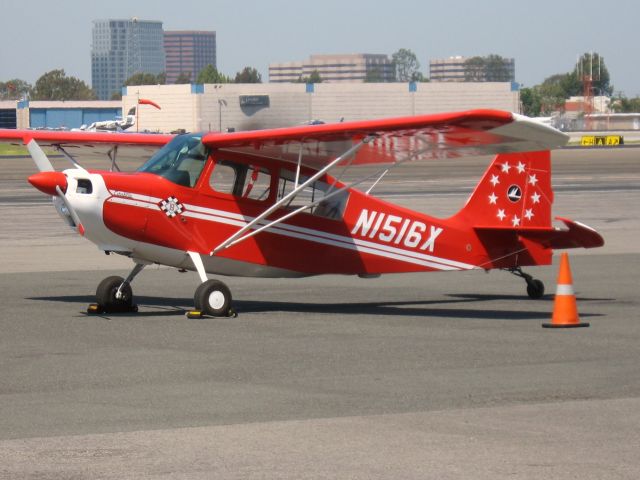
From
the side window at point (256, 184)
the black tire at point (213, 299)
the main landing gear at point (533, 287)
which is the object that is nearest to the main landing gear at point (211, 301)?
the black tire at point (213, 299)

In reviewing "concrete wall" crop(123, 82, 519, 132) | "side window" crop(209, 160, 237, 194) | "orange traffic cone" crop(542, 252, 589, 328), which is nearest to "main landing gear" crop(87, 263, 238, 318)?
"side window" crop(209, 160, 237, 194)

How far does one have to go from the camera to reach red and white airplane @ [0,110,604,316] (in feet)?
43.5

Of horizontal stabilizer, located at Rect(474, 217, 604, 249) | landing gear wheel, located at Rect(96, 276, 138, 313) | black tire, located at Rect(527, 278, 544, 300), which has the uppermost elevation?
horizontal stabilizer, located at Rect(474, 217, 604, 249)

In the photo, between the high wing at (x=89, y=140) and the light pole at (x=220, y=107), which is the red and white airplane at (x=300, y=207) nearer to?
the high wing at (x=89, y=140)

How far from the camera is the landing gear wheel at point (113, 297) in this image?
14.0m

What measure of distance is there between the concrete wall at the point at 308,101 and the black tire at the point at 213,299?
117990mm

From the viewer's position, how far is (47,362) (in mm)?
10492

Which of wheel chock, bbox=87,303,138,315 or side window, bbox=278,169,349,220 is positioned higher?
side window, bbox=278,169,349,220

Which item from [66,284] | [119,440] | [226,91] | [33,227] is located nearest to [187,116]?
[226,91]

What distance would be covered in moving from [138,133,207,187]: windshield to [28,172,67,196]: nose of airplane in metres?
1.16

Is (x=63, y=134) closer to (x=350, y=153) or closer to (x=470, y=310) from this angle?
(x=350, y=153)

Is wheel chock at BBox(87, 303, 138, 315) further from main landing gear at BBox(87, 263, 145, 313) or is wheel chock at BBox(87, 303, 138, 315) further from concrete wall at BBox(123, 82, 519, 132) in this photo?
concrete wall at BBox(123, 82, 519, 132)

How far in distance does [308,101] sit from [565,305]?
12827cm

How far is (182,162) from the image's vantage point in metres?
13.9
